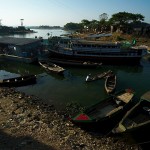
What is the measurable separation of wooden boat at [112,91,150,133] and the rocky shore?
104cm

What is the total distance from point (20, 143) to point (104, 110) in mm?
9907

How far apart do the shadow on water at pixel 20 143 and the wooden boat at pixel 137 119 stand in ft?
20.8

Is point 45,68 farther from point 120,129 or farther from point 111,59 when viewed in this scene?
point 120,129

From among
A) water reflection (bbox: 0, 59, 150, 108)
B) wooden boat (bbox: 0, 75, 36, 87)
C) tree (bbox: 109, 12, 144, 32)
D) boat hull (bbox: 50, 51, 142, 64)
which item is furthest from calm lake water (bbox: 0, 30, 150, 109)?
tree (bbox: 109, 12, 144, 32)

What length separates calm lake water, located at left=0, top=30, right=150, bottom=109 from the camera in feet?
94.2

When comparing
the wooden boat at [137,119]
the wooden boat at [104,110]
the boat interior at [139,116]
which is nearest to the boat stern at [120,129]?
the wooden boat at [137,119]

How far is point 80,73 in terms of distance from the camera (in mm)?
42031

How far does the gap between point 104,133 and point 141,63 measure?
118 ft

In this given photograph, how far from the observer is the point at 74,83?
116 feet

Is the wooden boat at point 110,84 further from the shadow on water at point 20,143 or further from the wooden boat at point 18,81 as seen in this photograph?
the shadow on water at point 20,143

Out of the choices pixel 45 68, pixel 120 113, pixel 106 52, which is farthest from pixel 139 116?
pixel 106 52

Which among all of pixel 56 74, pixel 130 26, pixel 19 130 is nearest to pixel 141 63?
pixel 56 74

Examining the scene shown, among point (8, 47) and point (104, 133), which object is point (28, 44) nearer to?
point (8, 47)

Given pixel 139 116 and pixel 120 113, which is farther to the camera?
pixel 120 113
